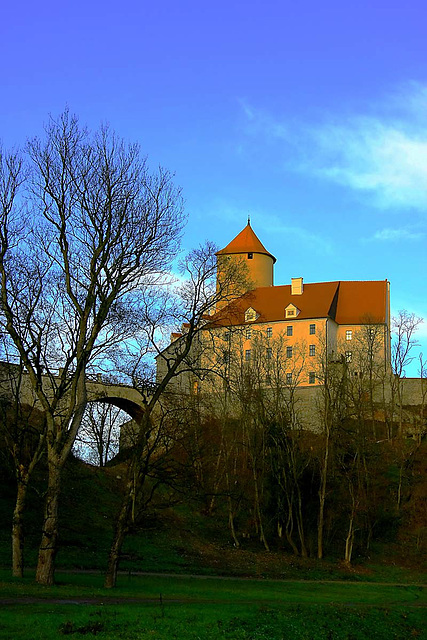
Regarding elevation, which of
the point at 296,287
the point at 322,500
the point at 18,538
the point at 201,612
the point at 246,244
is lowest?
the point at 201,612

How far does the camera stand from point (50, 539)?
64.8 feet

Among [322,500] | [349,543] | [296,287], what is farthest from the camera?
[296,287]

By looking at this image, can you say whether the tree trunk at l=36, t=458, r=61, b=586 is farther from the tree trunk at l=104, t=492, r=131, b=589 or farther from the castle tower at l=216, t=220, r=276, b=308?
the castle tower at l=216, t=220, r=276, b=308

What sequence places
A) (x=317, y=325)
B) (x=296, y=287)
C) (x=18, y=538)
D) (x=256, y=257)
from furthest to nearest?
(x=256, y=257) < (x=296, y=287) < (x=317, y=325) < (x=18, y=538)

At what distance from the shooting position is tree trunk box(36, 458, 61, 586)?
778 inches

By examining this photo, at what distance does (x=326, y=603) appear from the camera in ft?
70.2

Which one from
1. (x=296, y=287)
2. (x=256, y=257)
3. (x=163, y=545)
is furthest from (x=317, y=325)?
(x=163, y=545)

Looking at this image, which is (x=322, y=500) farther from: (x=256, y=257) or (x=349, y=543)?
(x=256, y=257)

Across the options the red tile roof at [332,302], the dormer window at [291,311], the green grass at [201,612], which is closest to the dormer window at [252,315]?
the red tile roof at [332,302]

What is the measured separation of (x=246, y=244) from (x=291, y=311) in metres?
13.5

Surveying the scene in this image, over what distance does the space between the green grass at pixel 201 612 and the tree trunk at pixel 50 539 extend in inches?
17.5

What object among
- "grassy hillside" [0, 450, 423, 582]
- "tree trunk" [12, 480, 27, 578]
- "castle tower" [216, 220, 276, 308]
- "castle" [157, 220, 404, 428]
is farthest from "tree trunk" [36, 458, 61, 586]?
A: "castle tower" [216, 220, 276, 308]

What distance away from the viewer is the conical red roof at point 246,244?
286ft

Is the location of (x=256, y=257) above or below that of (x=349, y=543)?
above
